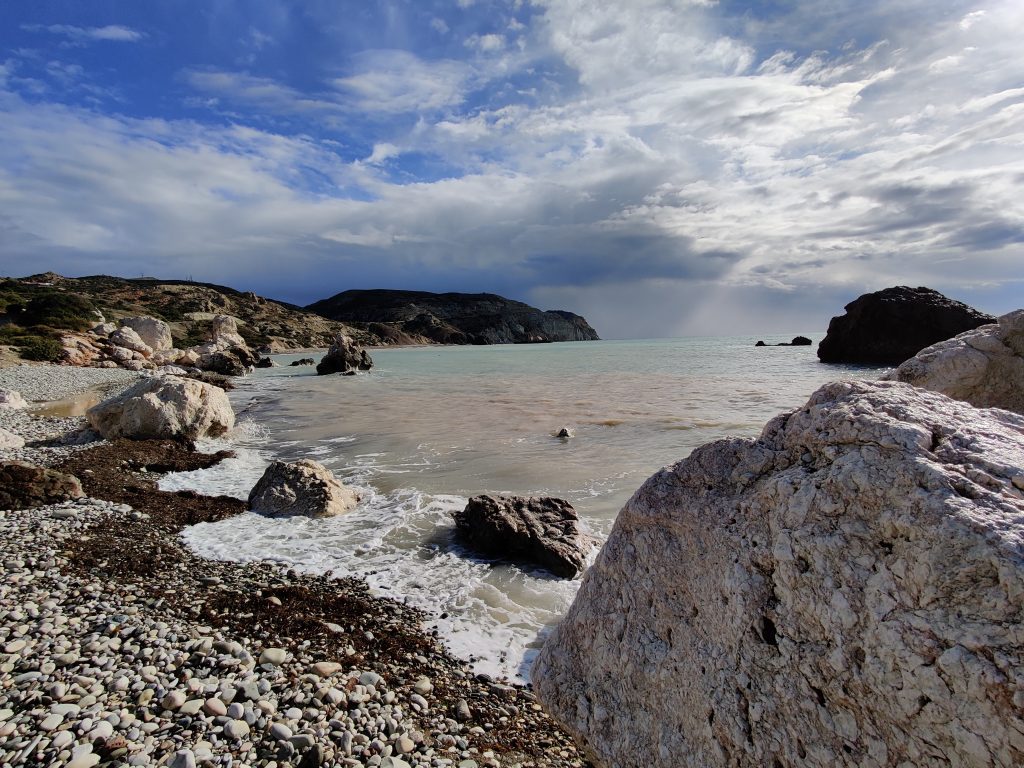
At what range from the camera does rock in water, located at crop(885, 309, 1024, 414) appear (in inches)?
212

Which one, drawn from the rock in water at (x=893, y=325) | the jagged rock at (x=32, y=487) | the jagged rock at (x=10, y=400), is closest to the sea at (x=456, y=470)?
the jagged rock at (x=32, y=487)

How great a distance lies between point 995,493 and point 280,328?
10909 centimetres

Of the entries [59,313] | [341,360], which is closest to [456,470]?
[341,360]

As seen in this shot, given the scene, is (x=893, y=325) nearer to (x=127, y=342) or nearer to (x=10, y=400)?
(x=10, y=400)

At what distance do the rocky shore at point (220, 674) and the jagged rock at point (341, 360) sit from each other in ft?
126

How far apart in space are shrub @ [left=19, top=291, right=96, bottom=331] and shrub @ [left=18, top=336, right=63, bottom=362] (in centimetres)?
924

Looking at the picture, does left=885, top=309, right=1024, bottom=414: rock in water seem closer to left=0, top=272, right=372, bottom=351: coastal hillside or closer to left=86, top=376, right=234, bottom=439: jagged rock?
left=86, top=376, right=234, bottom=439: jagged rock

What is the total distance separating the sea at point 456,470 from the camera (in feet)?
19.7

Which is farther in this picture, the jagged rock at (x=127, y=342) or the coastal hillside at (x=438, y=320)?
the coastal hillside at (x=438, y=320)

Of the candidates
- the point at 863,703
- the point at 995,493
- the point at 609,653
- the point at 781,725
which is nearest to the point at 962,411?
the point at 995,493

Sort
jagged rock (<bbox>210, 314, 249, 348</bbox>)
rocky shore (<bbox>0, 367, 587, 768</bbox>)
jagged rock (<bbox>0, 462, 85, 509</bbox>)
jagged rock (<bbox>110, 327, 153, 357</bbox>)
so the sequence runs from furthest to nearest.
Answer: jagged rock (<bbox>210, 314, 249, 348</bbox>), jagged rock (<bbox>110, 327, 153, 357</bbox>), jagged rock (<bbox>0, 462, 85, 509</bbox>), rocky shore (<bbox>0, 367, 587, 768</bbox>)

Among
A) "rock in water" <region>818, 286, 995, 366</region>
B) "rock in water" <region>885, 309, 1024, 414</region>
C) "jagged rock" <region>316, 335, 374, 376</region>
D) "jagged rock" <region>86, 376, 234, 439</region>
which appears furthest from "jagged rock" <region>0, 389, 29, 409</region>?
"rock in water" <region>818, 286, 995, 366</region>

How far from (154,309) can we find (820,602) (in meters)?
102

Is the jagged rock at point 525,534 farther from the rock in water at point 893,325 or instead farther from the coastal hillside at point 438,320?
the coastal hillside at point 438,320
